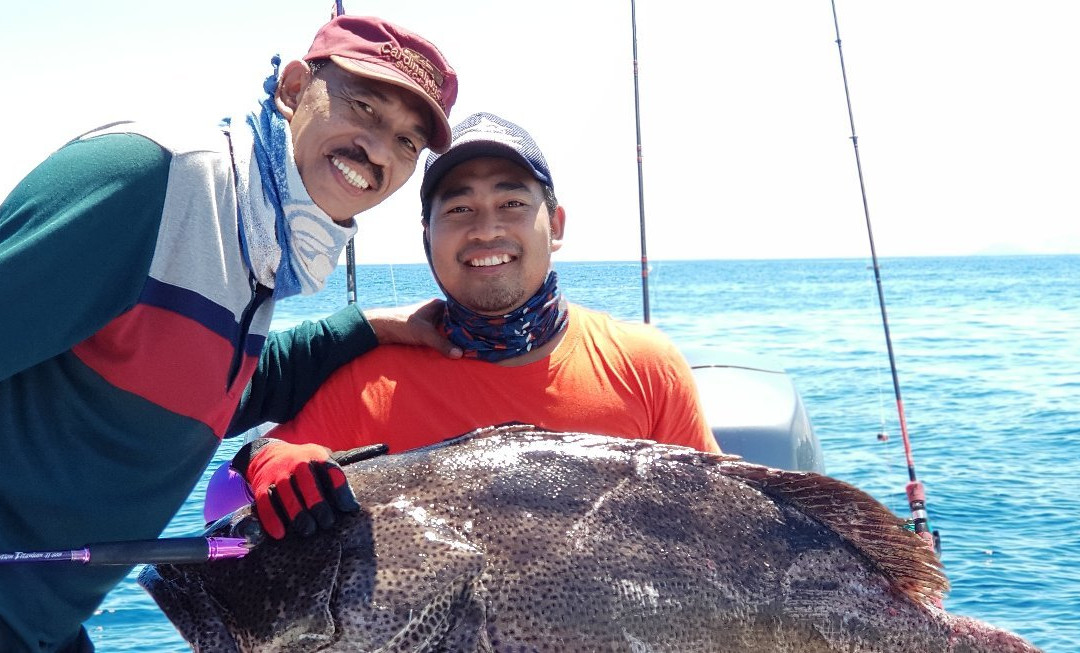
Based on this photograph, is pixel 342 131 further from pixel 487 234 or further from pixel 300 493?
pixel 300 493

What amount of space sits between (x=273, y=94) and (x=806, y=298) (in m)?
51.1

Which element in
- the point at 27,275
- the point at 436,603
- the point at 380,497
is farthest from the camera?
the point at 380,497

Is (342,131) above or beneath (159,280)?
above

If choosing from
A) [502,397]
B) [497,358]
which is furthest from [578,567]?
[497,358]

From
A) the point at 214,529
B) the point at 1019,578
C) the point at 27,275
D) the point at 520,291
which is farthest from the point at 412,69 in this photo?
the point at 1019,578

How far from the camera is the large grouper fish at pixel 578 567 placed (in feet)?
5.95

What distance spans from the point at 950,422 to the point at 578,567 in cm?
1620

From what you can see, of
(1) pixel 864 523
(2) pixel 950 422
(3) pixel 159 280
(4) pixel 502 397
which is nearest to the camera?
(3) pixel 159 280

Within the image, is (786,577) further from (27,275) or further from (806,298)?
(806,298)

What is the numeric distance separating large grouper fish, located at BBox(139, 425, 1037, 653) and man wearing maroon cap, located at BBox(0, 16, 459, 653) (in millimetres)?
173

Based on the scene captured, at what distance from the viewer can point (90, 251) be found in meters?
1.75

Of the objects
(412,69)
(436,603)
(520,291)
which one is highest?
(412,69)

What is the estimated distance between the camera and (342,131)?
225 cm

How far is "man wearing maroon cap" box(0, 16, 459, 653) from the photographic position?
1.76 m
